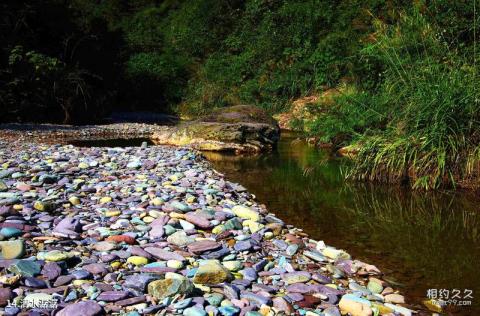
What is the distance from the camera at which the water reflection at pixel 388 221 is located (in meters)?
2.77

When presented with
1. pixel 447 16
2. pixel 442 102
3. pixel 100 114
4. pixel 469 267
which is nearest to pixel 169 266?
pixel 469 267

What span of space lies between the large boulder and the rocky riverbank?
4.48 m

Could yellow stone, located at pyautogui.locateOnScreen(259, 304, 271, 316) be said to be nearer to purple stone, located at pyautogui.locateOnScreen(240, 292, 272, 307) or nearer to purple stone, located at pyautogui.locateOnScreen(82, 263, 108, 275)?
purple stone, located at pyautogui.locateOnScreen(240, 292, 272, 307)

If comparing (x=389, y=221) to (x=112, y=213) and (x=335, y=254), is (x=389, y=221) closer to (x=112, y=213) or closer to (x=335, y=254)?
(x=335, y=254)

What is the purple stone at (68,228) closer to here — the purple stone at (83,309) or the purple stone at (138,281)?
the purple stone at (138,281)

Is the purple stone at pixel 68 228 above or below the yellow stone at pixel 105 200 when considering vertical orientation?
above

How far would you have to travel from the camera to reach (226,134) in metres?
8.88

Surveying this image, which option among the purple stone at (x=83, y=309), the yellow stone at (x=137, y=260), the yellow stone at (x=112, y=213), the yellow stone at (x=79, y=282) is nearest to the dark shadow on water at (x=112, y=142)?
the yellow stone at (x=112, y=213)

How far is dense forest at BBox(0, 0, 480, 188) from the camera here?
4977 mm

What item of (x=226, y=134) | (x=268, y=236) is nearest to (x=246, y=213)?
(x=268, y=236)

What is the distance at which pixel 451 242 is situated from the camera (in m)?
3.33

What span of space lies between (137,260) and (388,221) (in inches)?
93.0

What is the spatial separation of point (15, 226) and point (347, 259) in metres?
2.07

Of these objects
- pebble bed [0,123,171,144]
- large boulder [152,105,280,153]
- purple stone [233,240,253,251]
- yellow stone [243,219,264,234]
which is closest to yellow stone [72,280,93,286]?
purple stone [233,240,253,251]
